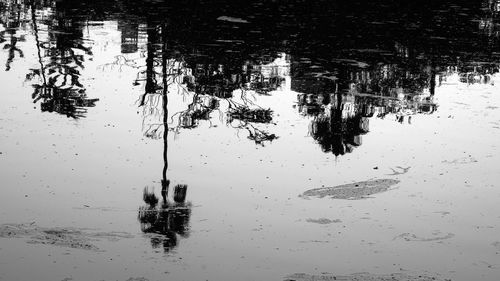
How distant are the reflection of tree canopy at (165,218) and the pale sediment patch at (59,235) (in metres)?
0.34

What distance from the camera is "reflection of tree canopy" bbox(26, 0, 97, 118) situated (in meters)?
13.4

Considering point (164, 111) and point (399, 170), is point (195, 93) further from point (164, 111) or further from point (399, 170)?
point (399, 170)

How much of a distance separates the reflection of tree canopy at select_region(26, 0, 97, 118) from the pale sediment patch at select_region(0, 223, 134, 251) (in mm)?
4826

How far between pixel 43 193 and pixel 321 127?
5.10 meters

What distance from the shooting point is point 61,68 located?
51.9ft

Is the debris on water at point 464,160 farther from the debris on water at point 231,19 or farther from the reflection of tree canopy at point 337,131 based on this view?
the debris on water at point 231,19

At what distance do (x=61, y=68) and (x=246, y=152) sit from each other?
249 inches

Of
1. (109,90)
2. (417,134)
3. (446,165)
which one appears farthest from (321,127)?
(109,90)

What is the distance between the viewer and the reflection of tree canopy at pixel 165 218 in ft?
26.1

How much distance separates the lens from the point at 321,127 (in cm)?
1255

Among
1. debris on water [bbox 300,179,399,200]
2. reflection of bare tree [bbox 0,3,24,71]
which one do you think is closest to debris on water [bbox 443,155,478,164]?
debris on water [bbox 300,179,399,200]

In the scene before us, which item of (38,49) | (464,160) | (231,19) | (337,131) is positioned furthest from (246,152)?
(231,19)

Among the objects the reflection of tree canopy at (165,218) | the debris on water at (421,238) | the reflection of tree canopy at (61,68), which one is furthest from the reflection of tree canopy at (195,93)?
the debris on water at (421,238)

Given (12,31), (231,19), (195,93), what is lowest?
(195,93)
